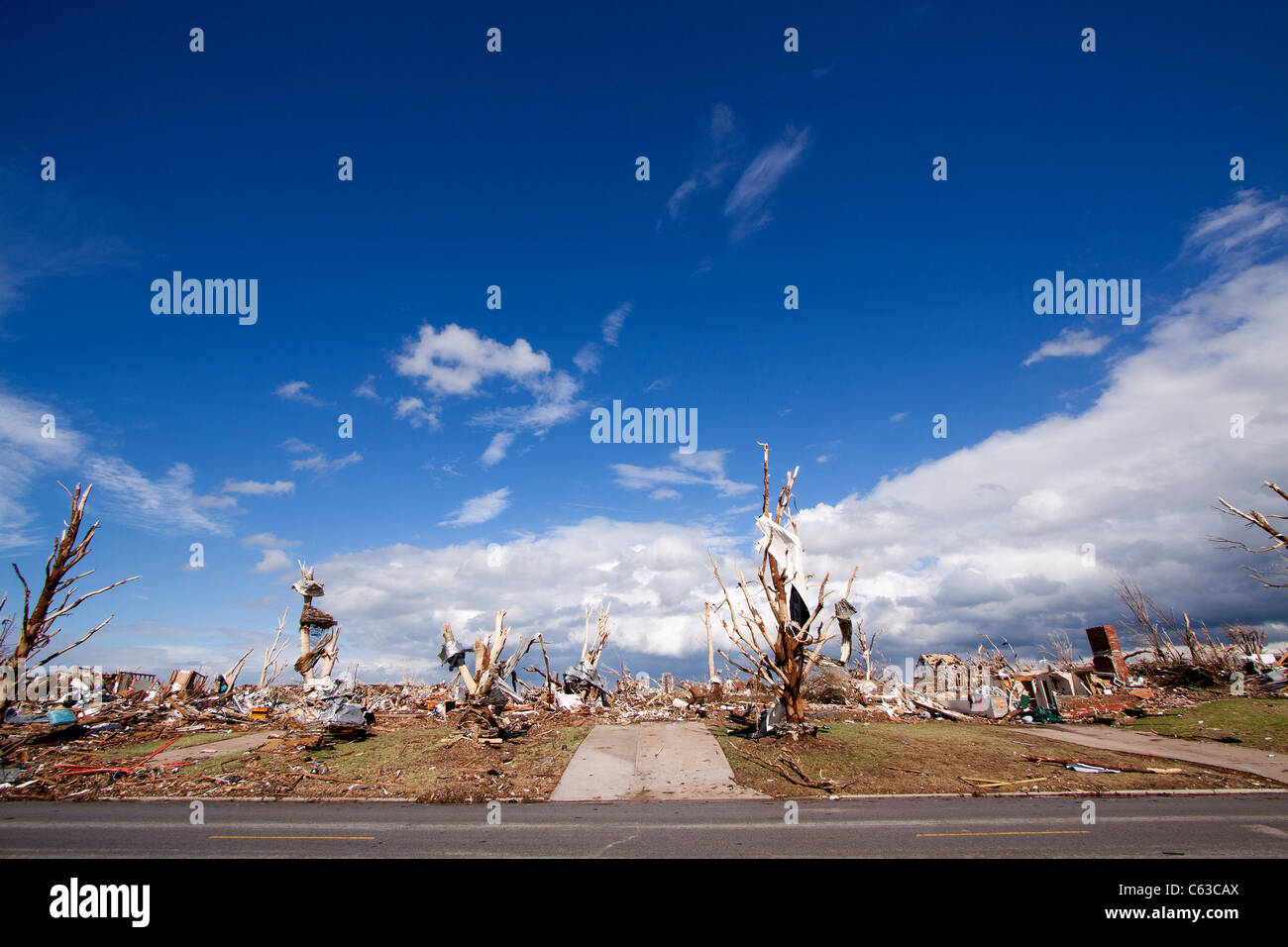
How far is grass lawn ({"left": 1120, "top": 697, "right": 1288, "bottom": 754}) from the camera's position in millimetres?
13555

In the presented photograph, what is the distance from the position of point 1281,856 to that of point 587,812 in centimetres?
850

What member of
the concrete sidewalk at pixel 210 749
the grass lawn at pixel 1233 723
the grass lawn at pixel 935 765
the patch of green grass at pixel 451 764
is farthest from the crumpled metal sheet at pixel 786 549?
the concrete sidewalk at pixel 210 749

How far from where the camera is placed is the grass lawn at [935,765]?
10500mm

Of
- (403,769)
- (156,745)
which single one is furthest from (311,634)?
(403,769)

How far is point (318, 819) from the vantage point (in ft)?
30.6

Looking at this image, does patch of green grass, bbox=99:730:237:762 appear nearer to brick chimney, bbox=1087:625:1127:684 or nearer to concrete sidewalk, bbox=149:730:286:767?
concrete sidewalk, bbox=149:730:286:767

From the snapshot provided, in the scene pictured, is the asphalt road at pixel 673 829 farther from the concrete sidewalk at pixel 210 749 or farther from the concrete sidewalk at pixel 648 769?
the concrete sidewalk at pixel 210 749

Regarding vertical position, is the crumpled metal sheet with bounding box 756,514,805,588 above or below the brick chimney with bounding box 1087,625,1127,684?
above

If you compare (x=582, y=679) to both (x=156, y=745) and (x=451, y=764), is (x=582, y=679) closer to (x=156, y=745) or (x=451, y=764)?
(x=451, y=764)

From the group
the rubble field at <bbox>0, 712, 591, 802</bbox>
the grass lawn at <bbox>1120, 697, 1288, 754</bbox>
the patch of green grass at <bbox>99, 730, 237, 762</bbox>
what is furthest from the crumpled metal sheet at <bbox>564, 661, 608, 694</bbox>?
the grass lawn at <bbox>1120, 697, 1288, 754</bbox>

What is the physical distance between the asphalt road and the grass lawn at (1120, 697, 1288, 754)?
539cm

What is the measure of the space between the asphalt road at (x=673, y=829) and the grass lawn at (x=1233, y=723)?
5.39 m
